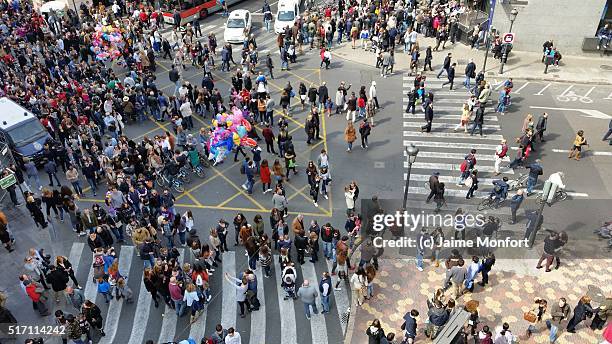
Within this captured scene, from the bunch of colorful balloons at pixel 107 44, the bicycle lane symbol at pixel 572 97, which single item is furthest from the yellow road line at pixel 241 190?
the bicycle lane symbol at pixel 572 97

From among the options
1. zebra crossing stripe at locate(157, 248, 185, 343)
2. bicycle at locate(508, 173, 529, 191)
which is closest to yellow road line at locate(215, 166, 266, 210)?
zebra crossing stripe at locate(157, 248, 185, 343)

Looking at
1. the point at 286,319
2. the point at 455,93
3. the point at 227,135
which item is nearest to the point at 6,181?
the point at 227,135

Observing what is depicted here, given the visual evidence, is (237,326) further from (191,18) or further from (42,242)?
(191,18)

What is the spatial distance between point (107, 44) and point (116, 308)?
1924cm

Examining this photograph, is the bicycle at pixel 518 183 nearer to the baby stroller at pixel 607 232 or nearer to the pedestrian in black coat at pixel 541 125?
the pedestrian in black coat at pixel 541 125

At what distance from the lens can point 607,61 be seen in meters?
30.1

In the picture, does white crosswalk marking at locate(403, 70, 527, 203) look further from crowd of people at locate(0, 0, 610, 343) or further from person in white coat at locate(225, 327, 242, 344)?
person in white coat at locate(225, 327, 242, 344)

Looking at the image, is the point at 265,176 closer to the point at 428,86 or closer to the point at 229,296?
the point at 229,296

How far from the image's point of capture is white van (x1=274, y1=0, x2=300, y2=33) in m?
33.5

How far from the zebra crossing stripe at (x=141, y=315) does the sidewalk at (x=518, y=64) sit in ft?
64.2

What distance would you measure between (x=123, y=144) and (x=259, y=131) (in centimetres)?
642

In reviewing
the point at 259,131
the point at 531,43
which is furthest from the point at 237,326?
the point at 531,43

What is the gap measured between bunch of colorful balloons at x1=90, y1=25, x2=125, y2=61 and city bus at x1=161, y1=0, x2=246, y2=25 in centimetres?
614

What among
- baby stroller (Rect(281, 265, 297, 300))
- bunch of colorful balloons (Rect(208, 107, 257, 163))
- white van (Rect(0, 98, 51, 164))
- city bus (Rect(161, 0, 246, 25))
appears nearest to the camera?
baby stroller (Rect(281, 265, 297, 300))
